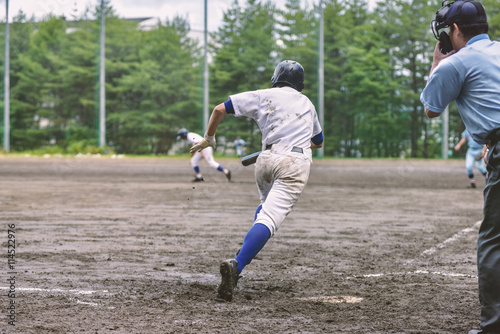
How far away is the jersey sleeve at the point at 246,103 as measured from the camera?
5543mm

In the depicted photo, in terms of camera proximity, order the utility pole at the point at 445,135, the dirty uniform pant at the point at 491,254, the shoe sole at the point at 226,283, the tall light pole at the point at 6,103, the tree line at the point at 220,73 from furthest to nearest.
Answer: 1. the tree line at the point at 220,73
2. the tall light pole at the point at 6,103
3. the utility pole at the point at 445,135
4. the shoe sole at the point at 226,283
5. the dirty uniform pant at the point at 491,254

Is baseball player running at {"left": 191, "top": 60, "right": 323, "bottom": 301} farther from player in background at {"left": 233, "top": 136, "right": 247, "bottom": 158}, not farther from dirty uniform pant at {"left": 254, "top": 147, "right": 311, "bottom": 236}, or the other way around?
player in background at {"left": 233, "top": 136, "right": 247, "bottom": 158}

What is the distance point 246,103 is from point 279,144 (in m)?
0.43

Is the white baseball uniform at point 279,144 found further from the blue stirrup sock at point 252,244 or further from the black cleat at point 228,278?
the black cleat at point 228,278

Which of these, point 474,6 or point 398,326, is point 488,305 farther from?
point 474,6

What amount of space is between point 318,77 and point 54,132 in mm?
20139

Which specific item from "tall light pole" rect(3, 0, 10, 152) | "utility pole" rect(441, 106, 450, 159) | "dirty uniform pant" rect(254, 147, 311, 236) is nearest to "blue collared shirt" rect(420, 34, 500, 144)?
"dirty uniform pant" rect(254, 147, 311, 236)

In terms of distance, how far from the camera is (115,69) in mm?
51750

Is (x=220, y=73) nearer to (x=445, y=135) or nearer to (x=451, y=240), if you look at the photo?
(x=445, y=135)

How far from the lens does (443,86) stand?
13.2 feet

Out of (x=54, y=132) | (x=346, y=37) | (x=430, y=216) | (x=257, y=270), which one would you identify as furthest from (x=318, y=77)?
(x=257, y=270)

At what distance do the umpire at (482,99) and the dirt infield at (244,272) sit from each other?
0.64 meters

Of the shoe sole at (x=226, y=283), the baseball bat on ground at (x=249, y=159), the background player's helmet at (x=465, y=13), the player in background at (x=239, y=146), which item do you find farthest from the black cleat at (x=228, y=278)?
the player in background at (x=239, y=146)

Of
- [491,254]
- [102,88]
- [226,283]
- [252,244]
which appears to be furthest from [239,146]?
[491,254]
